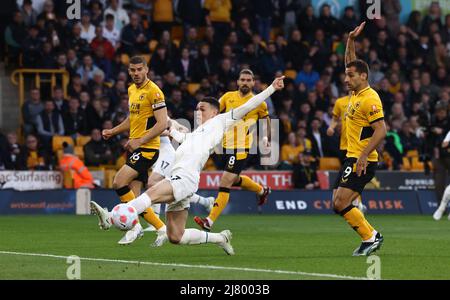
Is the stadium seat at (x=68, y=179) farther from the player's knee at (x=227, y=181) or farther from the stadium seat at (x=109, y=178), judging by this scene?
the player's knee at (x=227, y=181)

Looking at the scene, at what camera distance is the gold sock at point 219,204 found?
18.7 meters

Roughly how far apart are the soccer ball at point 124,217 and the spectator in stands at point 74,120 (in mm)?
16262

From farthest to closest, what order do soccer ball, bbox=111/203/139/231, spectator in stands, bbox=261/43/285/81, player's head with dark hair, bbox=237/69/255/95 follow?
spectator in stands, bbox=261/43/285/81 < player's head with dark hair, bbox=237/69/255/95 < soccer ball, bbox=111/203/139/231

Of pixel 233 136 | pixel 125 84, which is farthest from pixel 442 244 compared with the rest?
pixel 125 84

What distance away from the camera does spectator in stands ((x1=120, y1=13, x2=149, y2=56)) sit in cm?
3100

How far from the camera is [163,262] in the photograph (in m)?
13.6

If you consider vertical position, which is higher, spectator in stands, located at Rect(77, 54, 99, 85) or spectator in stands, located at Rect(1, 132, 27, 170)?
spectator in stands, located at Rect(77, 54, 99, 85)

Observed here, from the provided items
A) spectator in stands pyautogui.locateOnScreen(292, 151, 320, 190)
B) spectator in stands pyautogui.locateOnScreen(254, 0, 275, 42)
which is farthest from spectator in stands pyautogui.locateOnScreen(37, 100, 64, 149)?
spectator in stands pyautogui.locateOnScreen(254, 0, 275, 42)

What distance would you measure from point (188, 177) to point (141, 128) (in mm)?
3802

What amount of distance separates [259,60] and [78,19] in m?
5.16

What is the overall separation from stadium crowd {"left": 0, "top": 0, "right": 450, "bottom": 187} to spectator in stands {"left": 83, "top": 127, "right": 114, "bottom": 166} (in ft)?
0.08

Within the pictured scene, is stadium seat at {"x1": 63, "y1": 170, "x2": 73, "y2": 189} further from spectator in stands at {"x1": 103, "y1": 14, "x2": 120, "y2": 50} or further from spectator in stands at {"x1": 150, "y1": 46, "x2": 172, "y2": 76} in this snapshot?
spectator in stands at {"x1": 103, "y1": 14, "x2": 120, "y2": 50}

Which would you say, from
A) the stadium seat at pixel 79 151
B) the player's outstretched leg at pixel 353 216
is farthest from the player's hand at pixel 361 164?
the stadium seat at pixel 79 151
